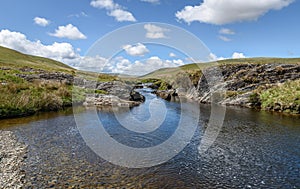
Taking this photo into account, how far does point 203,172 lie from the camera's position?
40.8 ft

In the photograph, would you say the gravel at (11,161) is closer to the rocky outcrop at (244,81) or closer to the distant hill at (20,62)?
the rocky outcrop at (244,81)

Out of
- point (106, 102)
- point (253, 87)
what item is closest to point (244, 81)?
point (253, 87)

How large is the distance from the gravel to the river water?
0.42 metres

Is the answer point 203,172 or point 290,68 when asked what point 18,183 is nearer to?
point 203,172

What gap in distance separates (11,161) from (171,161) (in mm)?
9602

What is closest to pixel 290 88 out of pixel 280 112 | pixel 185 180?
pixel 280 112

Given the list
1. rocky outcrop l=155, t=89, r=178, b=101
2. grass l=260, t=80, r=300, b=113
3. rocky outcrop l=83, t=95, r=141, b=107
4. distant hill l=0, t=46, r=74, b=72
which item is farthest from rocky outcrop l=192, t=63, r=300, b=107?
distant hill l=0, t=46, r=74, b=72

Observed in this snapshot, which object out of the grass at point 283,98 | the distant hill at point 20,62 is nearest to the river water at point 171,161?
the grass at point 283,98

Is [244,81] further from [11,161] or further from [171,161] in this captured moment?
[11,161]

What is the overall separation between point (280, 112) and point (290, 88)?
6.63 meters

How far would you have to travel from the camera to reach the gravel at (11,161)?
409 inches

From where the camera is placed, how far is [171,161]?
1417 centimetres

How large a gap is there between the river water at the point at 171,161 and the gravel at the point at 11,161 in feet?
1.38

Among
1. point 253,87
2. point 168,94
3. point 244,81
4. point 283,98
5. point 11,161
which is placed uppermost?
point 244,81
